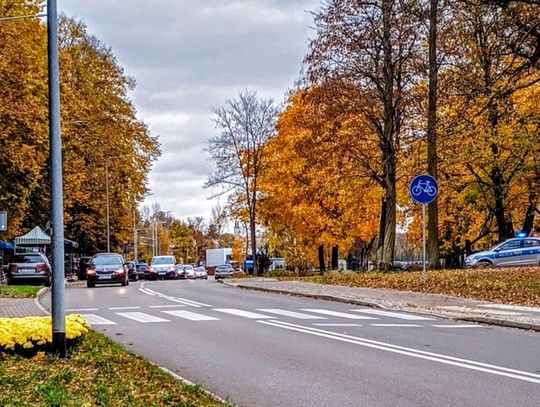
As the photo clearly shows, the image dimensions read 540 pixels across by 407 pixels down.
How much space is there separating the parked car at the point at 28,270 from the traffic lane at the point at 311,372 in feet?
78.2

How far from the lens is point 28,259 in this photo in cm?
3594

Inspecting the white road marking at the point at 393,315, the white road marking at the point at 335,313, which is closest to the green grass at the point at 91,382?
the white road marking at the point at 335,313

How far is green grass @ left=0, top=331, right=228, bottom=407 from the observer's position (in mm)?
6809

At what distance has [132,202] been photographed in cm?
5169

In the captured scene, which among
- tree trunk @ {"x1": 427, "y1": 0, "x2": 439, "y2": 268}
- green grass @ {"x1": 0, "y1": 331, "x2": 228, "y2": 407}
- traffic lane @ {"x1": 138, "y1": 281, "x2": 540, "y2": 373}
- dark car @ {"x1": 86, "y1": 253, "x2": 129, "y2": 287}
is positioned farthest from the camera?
dark car @ {"x1": 86, "y1": 253, "x2": 129, "y2": 287}

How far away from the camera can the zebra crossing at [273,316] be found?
15070 mm

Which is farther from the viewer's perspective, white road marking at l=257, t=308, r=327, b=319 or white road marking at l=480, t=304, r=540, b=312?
white road marking at l=480, t=304, r=540, b=312

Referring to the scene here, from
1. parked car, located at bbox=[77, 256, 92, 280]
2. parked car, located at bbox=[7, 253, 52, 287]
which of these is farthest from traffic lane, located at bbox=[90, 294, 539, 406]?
parked car, located at bbox=[77, 256, 92, 280]

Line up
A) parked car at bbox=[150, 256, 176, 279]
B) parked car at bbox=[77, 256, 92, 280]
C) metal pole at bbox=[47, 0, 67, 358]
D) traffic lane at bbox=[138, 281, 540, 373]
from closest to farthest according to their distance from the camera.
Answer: metal pole at bbox=[47, 0, 67, 358] < traffic lane at bbox=[138, 281, 540, 373] < parked car at bbox=[77, 256, 92, 280] < parked car at bbox=[150, 256, 176, 279]

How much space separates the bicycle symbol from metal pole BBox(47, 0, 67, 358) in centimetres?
1349

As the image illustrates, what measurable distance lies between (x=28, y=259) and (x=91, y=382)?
97.5 ft

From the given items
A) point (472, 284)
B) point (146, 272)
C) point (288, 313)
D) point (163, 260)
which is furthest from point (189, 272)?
point (288, 313)

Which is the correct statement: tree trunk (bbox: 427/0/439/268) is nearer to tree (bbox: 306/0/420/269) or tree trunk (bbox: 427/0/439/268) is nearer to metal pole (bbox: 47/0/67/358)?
tree (bbox: 306/0/420/269)

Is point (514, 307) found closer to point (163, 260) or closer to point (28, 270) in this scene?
point (28, 270)
